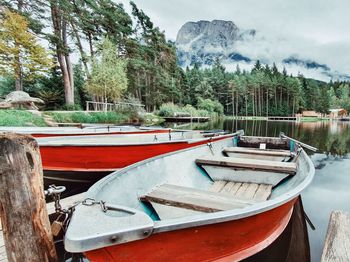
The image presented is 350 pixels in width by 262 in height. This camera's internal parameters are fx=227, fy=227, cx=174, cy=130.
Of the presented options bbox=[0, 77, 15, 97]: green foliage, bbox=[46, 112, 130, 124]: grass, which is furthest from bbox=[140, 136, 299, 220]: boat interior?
bbox=[0, 77, 15, 97]: green foliage

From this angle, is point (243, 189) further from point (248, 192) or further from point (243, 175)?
point (243, 175)

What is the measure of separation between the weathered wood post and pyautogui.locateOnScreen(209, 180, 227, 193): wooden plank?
2.38m

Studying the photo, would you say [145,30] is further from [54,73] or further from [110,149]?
[110,149]

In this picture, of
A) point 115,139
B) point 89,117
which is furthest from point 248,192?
point 89,117

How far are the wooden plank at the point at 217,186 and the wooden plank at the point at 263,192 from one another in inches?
21.4

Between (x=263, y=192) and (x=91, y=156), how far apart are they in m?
3.20

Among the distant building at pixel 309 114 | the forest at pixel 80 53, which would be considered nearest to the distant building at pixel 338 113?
the distant building at pixel 309 114

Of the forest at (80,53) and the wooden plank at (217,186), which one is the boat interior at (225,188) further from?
the forest at (80,53)

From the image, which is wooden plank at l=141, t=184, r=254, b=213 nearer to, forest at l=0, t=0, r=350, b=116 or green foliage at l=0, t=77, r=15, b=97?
forest at l=0, t=0, r=350, b=116

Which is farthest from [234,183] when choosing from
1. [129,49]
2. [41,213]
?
[129,49]

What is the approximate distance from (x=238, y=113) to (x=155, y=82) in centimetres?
3433

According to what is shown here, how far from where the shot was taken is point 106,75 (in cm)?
1800

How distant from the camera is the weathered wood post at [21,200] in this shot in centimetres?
154

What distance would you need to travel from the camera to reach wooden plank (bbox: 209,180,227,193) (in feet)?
11.4
